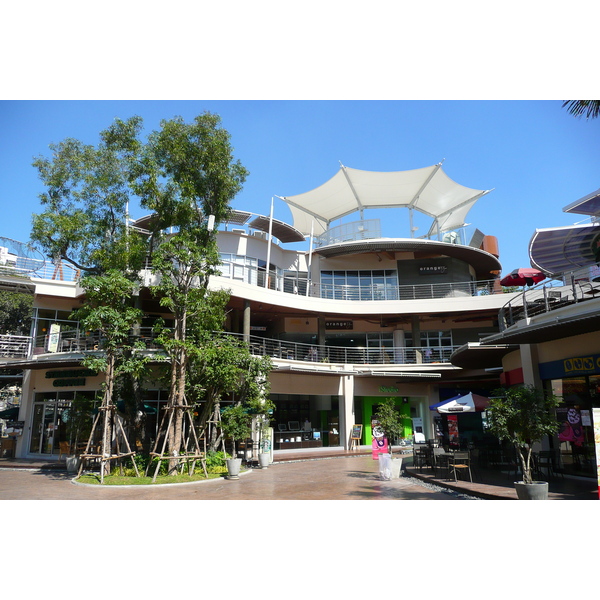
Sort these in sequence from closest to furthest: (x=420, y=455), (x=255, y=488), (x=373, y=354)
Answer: (x=255, y=488)
(x=420, y=455)
(x=373, y=354)

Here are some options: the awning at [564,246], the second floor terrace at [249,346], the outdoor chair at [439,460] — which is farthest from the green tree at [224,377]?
the awning at [564,246]

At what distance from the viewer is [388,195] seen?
2981cm

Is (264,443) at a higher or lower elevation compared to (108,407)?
lower

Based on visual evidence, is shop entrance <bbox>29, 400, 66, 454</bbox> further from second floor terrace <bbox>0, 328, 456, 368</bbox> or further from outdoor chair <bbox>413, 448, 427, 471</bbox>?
outdoor chair <bbox>413, 448, 427, 471</bbox>

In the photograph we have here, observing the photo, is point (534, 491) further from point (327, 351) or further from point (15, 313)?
point (15, 313)

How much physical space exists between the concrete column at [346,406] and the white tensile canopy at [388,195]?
9.92 meters

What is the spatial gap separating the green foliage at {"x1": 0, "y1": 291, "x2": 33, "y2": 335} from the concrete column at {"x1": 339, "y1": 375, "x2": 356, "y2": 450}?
2028cm

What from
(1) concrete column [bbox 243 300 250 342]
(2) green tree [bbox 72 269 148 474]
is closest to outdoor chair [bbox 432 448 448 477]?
(2) green tree [bbox 72 269 148 474]

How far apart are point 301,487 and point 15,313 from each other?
27.0 m

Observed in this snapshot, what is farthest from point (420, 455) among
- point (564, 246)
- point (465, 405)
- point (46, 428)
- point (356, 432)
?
point (46, 428)

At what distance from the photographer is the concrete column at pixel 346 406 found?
2512 cm

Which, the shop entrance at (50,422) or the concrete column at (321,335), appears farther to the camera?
the concrete column at (321,335)

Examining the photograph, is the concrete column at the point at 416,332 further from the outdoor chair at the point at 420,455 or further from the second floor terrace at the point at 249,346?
the outdoor chair at the point at 420,455
